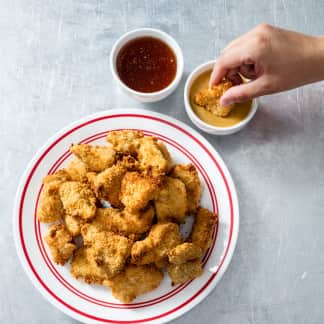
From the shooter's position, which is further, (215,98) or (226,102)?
(215,98)

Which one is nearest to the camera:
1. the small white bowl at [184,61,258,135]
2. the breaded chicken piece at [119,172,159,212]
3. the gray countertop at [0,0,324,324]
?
the breaded chicken piece at [119,172,159,212]

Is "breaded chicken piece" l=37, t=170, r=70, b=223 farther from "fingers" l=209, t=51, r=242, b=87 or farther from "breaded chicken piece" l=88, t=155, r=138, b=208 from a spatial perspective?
"fingers" l=209, t=51, r=242, b=87

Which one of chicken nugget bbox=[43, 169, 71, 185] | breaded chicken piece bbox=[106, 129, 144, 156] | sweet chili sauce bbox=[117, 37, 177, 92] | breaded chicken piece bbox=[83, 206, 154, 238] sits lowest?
breaded chicken piece bbox=[83, 206, 154, 238]

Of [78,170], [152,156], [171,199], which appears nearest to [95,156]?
[78,170]

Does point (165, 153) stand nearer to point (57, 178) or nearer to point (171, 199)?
point (171, 199)

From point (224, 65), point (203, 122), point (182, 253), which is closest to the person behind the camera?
point (182, 253)

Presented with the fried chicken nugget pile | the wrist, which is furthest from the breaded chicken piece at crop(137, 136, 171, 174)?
the wrist

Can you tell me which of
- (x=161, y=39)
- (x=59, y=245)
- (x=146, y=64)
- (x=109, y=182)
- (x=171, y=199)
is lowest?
(x=59, y=245)
